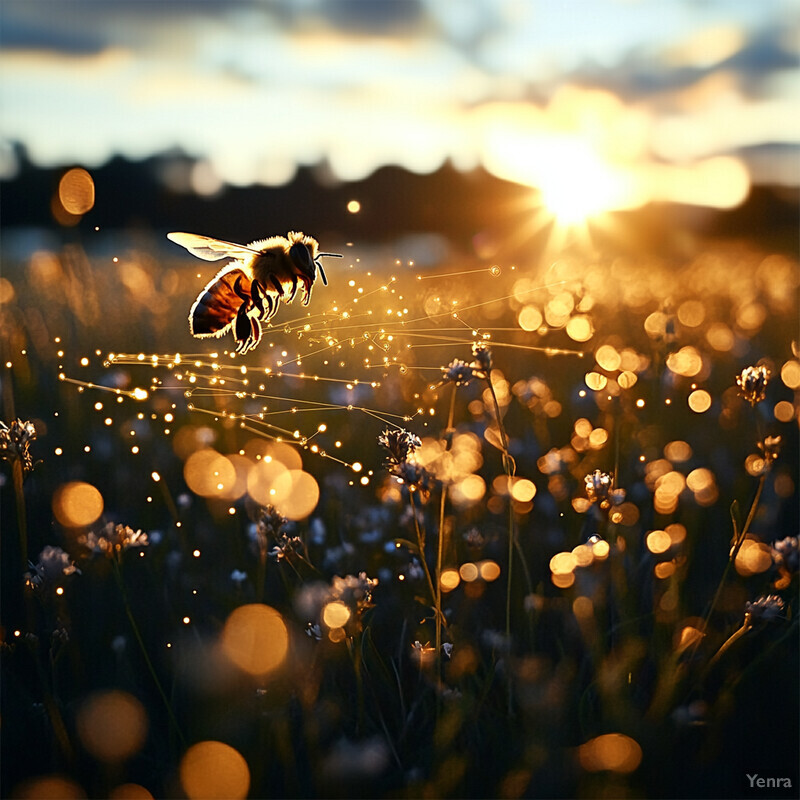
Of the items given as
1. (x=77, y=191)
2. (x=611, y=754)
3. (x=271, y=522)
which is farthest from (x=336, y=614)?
(x=77, y=191)

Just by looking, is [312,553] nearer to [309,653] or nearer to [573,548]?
[309,653]

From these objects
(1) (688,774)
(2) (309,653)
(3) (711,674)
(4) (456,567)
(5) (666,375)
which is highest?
(5) (666,375)

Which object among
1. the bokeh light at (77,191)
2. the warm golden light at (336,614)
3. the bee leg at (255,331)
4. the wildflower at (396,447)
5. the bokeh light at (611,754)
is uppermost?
the bokeh light at (77,191)

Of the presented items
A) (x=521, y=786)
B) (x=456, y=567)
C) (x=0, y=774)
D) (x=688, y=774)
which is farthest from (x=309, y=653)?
(x=688, y=774)

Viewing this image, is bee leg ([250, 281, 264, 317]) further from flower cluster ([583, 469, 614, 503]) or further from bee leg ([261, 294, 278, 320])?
flower cluster ([583, 469, 614, 503])

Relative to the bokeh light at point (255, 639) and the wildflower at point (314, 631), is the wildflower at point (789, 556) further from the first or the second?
the bokeh light at point (255, 639)

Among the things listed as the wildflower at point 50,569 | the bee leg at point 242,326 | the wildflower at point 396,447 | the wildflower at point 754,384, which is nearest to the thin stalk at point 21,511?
the wildflower at point 50,569

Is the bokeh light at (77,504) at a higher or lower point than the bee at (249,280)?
lower
